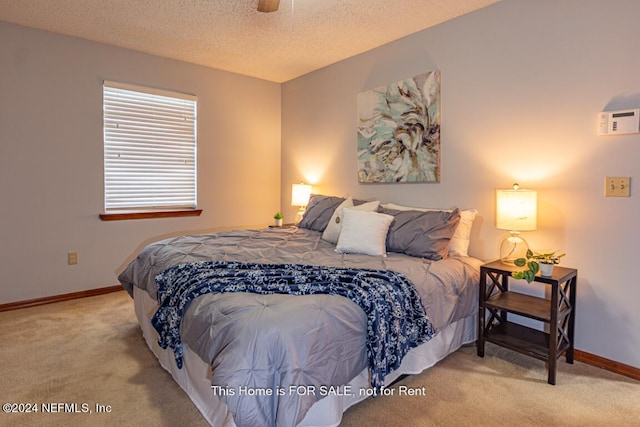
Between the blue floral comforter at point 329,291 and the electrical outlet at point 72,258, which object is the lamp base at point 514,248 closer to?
the blue floral comforter at point 329,291

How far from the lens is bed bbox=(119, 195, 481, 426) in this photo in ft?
4.56

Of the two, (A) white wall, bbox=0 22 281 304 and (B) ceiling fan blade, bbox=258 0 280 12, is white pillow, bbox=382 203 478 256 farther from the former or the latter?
(A) white wall, bbox=0 22 281 304

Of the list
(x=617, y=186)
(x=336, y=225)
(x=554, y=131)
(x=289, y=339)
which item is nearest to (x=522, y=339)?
(x=617, y=186)

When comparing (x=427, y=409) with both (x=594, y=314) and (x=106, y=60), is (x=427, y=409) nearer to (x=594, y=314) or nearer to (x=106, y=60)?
(x=594, y=314)

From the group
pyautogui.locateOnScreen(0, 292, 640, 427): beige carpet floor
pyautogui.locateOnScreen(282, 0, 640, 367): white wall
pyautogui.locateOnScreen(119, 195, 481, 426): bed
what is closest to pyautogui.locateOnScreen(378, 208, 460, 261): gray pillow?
pyautogui.locateOnScreen(119, 195, 481, 426): bed

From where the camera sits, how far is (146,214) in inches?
154

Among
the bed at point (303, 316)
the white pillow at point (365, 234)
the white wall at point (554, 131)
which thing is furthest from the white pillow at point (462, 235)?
the white pillow at point (365, 234)

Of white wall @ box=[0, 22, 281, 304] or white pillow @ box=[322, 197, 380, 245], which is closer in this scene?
white pillow @ box=[322, 197, 380, 245]

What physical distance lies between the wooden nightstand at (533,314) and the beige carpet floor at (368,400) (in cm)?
14

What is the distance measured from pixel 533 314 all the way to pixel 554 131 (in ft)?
3.94

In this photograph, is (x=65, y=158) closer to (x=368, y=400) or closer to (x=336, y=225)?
(x=336, y=225)

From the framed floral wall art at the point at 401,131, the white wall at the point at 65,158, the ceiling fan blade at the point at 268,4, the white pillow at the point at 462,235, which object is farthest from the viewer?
the white wall at the point at 65,158

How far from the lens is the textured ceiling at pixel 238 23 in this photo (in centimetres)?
278

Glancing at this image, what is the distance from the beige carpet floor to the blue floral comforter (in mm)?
248
